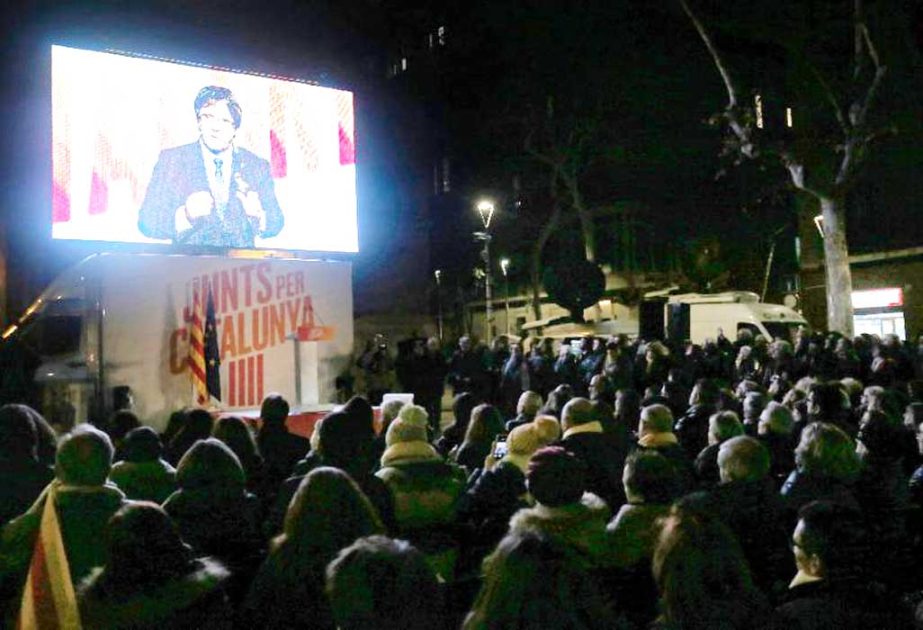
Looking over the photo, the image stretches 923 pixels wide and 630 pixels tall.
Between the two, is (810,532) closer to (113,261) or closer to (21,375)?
(113,261)

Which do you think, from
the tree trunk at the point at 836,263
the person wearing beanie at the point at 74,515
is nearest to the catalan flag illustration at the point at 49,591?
the person wearing beanie at the point at 74,515

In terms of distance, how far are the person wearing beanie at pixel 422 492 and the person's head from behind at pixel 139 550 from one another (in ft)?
5.07

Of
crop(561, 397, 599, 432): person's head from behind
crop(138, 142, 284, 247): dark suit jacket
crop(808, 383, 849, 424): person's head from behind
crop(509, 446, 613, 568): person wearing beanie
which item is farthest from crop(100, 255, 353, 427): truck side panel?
crop(509, 446, 613, 568): person wearing beanie

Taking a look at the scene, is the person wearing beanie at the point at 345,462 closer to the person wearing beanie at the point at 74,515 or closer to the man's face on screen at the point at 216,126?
the person wearing beanie at the point at 74,515

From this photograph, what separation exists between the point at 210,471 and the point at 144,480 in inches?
44.5

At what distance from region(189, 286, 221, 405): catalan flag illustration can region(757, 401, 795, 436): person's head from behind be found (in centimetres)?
788

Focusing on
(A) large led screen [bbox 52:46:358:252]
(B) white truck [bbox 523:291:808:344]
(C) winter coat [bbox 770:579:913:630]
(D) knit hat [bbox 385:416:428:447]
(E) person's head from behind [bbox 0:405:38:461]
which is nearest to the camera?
(C) winter coat [bbox 770:579:913:630]

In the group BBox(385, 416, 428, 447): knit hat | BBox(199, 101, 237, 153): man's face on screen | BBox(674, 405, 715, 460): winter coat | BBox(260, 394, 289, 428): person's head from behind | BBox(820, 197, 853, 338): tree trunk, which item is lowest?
BBox(674, 405, 715, 460): winter coat

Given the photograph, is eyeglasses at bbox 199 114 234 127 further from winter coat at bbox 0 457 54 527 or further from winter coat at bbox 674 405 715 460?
winter coat at bbox 0 457 54 527

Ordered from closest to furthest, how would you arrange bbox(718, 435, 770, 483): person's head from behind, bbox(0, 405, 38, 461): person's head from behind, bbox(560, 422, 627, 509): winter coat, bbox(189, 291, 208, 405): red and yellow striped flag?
1. bbox(718, 435, 770, 483): person's head from behind
2. bbox(0, 405, 38, 461): person's head from behind
3. bbox(560, 422, 627, 509): winter coat
4. bbox(189, 291, 208, 405): red and yellow striped flag

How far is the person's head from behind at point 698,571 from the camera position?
2.69 metres

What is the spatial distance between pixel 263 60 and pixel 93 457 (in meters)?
23.0

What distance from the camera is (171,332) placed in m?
11.4

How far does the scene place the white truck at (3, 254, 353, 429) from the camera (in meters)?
11.0
